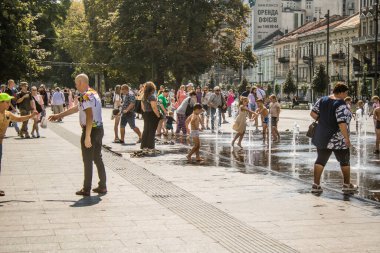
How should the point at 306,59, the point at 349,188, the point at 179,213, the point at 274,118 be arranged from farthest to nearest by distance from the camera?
the point at 306,59, the point at 274,118, the point at 349,188, the point at 179,213

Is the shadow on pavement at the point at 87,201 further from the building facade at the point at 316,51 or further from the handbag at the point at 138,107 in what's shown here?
the building facade at the point at 316,51

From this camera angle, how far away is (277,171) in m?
14.1

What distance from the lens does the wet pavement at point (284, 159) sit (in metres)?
12.9

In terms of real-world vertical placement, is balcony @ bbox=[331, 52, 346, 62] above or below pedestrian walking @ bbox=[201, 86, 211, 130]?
above

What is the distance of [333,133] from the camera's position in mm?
11023

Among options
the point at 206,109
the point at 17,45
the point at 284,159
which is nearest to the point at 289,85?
the point at 206,109

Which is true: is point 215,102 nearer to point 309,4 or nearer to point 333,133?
point 333,133

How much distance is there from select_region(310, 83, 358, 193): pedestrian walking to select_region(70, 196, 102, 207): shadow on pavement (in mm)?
3171

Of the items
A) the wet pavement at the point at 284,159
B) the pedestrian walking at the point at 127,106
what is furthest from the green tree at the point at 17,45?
the wet pavement at the point at 284,159

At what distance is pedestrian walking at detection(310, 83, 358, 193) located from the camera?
10.9 metres

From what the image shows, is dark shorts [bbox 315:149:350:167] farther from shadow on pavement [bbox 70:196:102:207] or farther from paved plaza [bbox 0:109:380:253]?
shadow on pavement [bbox 70:196:102:207]

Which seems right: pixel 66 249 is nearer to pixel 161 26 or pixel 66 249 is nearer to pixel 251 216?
pixel 251 216

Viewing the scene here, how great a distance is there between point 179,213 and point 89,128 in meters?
2.22

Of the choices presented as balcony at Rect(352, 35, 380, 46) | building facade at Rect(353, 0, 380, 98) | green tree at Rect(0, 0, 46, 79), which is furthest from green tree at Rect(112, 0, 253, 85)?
green tree at Rect(0, 0, 46, 79)
